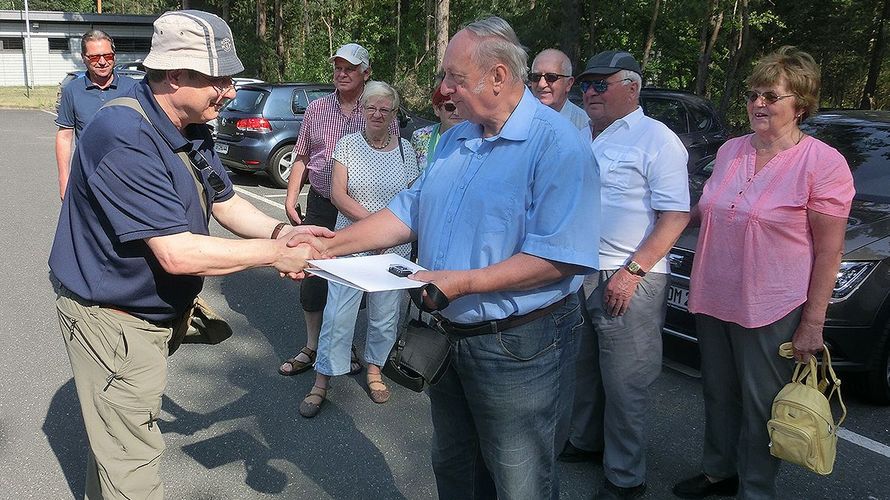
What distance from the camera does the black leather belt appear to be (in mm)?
2121

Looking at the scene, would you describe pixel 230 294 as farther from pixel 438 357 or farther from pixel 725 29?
pixel 725 29

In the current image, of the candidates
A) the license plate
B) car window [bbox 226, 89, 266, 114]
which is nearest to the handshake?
the license plate

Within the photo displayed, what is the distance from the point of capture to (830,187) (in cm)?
259

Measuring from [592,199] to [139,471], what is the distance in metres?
1.81

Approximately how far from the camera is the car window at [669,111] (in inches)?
370

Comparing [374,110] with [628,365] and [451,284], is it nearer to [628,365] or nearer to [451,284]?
[628,365]

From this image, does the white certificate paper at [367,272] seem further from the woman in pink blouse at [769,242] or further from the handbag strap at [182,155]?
the woman in pink blouse at [769,242]

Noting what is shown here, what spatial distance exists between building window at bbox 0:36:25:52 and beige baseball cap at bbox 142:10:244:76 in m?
48.2

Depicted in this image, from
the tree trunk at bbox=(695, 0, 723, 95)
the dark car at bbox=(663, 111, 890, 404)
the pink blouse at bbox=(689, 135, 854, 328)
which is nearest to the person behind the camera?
the pink blouse at bbox=(689, 135, 854, 328)

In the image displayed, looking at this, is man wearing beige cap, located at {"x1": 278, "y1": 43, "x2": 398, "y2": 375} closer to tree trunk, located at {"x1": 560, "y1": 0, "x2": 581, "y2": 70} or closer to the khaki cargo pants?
the khaki cargo pants

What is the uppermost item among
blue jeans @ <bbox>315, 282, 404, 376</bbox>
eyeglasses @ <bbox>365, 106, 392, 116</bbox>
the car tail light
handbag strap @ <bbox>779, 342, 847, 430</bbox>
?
eyeglasses @ <bbox>365, 106, 392, 116</bbox>

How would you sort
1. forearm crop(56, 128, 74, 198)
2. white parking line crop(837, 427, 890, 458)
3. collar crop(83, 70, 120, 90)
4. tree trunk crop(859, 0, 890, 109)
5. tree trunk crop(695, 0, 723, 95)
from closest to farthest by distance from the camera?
white parking line crop(837, 427, 890, 458) < forearm crop(56, 128, 74, 198) < collar crop(83, 70, 120, 90) < tree trunk crop(695, 0, 723, 95) < tree trunk crop(859, 0, 890, 109)

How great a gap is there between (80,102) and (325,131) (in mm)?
1959

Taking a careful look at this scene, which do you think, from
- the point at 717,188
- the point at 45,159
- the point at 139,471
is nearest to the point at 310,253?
the point at 139,471
